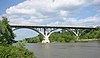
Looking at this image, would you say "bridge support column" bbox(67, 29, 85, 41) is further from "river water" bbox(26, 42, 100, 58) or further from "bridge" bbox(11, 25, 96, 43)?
"river water" bbox(26, 42, 100, 58)

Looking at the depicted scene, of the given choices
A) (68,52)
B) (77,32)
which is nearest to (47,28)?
(77,32)

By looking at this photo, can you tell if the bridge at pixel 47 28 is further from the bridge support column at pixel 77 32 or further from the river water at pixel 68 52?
the river water at pixel 68 52

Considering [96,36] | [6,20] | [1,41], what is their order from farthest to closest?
[96,36] → [6,20] → [1,41]

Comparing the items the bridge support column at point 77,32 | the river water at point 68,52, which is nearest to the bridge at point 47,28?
the bridge support column at point 77,32

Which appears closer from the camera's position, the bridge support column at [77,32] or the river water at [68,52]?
the river water at [68,52]

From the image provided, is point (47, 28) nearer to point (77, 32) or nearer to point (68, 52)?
point (77, 32)

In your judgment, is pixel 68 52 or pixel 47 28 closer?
pixel 68 52

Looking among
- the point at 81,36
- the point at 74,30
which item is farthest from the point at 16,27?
the point at 81,36

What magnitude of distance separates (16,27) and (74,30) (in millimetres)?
34072

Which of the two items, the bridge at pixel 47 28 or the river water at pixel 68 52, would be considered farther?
the bridge at pixel 47 28

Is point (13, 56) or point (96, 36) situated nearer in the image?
point (13, 56)

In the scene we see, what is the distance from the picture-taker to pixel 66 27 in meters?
136

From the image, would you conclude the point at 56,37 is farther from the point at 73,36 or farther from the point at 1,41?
the point at 1,41

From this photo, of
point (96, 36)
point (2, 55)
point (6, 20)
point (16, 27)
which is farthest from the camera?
point (96, 36)
